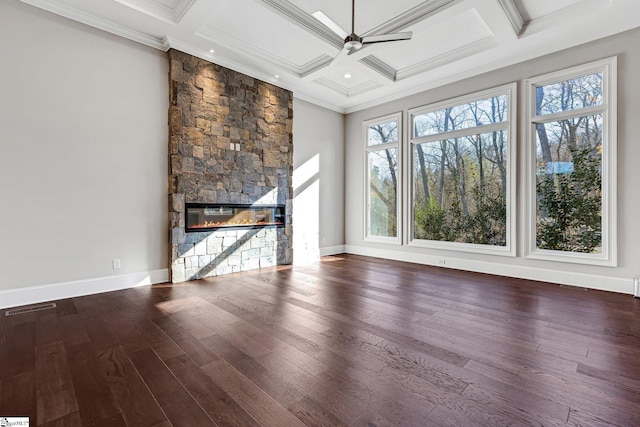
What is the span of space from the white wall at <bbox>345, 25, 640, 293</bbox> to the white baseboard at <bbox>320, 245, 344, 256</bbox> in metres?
1.40

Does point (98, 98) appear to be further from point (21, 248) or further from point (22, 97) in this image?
point (21, 248)

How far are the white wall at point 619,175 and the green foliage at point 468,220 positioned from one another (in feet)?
0.91

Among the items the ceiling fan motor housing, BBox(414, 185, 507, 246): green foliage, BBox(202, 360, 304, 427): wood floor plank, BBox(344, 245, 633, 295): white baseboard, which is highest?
the ceiling fan motor housing

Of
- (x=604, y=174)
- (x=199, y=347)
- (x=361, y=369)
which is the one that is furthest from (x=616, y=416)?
(x=604, y=174)

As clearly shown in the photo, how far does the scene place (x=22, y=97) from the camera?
3.33m

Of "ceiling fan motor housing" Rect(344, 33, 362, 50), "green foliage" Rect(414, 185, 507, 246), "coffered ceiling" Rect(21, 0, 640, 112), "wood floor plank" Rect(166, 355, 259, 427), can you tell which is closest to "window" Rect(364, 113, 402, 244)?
"green foliage" Rect(414, 185, 507, 246)

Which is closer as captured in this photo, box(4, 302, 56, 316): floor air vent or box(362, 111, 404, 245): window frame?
box(4, 302, 56, 316): floor air vent

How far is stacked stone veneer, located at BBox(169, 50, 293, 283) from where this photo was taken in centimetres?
440

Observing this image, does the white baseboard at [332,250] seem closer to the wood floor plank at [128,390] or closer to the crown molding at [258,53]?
the crown molding at [258,53]

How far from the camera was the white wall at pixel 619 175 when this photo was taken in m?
3.83

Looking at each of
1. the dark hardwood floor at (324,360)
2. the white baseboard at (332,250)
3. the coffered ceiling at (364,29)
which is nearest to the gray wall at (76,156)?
the coffered ceiling at (364,29)

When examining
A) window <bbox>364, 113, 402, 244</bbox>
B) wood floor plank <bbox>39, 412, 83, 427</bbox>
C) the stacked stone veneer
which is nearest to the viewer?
wood floor plank <bbox>39, 412, 83, 427</bbox>

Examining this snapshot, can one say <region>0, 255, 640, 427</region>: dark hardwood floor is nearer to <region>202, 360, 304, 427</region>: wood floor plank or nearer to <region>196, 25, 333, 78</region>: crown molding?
<region>202, 360, 304, 427</region>: wood floor plank

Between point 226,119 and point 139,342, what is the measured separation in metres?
3.66
